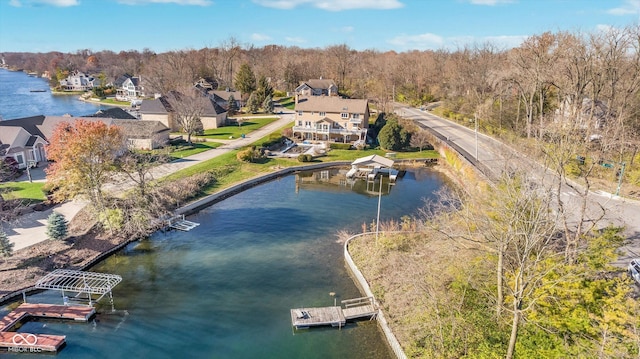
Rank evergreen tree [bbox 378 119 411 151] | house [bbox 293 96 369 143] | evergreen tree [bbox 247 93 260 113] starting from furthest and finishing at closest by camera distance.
Result: evergreen tree [bbox 247 93 260 113]
house [bbox 293 96 369 143]
evergreen tree [bbox 378 119 411 151]

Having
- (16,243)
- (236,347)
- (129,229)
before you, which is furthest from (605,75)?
(16,243)

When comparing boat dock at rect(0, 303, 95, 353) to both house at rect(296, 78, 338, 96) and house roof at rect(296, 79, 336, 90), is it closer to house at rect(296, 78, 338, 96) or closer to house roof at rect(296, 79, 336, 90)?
house at rect(296, 78, 338, 96)

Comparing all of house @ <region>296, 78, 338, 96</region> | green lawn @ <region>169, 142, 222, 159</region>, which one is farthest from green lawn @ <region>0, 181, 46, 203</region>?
house @ <region>296, 78, 338, 96</region>

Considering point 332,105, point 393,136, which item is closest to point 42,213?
point 332,105

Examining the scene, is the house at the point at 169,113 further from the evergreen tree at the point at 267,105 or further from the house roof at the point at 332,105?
the house roof at the point at 332,105

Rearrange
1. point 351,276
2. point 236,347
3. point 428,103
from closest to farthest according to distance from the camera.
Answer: point 236,347 → point 351,276 → point 428,103

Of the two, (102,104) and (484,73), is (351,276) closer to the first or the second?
(484,73)

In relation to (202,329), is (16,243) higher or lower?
higher
